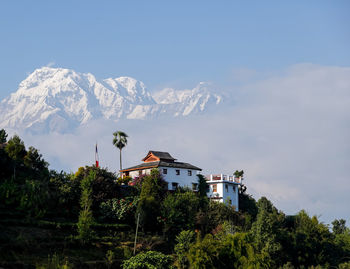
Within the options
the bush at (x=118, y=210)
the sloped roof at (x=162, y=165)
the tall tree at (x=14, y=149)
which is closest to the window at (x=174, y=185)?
the sloped roof at (x=162, y=165)

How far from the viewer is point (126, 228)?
182 ft

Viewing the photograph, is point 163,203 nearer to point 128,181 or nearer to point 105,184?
point 105,184

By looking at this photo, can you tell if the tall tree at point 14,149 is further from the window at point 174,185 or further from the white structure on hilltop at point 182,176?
the window at point 174,185

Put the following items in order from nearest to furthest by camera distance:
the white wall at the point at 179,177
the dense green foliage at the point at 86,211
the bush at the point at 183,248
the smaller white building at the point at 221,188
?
the bush at the point at 183,248, the dense green foliage at the point at 86,211, the white wall at the point at 179,177, the smaller white building at the point at 221,188

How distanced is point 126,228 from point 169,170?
22315 millimetres

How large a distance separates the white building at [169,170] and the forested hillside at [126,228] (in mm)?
6167

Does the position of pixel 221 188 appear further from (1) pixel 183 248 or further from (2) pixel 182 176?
(1) pixel 183 248

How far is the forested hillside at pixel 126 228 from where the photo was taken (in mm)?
40000

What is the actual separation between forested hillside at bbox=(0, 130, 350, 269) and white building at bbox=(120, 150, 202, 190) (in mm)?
6167

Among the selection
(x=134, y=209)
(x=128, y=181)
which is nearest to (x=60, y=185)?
(x=134, y=209)

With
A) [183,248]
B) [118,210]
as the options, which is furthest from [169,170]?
[183,248]

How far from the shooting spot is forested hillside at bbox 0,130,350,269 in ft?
131

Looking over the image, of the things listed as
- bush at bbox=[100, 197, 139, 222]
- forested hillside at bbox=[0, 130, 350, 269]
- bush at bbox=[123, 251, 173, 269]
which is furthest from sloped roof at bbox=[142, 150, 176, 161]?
bush at bbox=[123, 251, 173, 269]

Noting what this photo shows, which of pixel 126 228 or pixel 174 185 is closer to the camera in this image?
pixel 126 228
